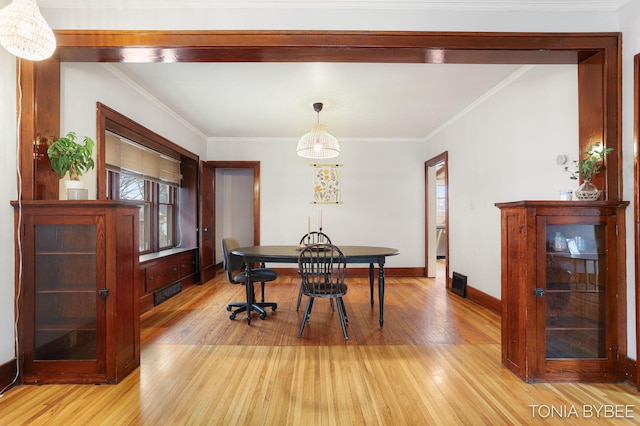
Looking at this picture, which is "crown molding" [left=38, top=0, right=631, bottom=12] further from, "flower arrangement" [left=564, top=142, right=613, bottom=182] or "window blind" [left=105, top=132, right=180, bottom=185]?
"window blind" [left=105, top=132, right=180, bottom=185]

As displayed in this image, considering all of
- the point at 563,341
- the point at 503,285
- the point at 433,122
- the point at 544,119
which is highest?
the point at 433,122

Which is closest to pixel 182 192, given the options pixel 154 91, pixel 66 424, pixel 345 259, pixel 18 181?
pixel 154 91

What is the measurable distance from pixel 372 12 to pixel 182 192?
4.19m

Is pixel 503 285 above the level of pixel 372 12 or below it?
below

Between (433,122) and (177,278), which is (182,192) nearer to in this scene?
(177,278)

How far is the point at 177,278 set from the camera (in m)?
4.52

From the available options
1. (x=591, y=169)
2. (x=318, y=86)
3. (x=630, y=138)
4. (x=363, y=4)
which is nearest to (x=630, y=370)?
(x=591, y=169)

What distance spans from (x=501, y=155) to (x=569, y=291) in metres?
1.83

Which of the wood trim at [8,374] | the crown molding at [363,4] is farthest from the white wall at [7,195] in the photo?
the crown molding at [363,4]

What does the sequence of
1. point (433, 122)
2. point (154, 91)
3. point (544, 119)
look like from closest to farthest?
point (544, 119), point (154, 91), point (433, 122)

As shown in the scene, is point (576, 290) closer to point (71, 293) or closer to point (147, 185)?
point (71, 293)

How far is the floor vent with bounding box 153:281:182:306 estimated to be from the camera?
390cm

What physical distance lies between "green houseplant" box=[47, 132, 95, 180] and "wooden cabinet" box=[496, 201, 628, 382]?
10.2ft

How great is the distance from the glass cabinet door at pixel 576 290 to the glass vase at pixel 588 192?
0.19m
